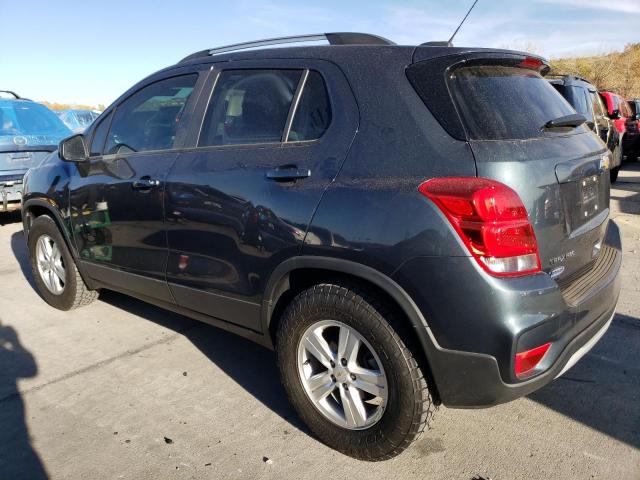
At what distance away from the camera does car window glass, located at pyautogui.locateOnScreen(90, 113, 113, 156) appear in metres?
3.89

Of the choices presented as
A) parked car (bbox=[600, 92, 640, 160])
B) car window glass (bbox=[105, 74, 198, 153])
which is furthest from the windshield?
parked car (bbox=[600, 92, 640, 160])

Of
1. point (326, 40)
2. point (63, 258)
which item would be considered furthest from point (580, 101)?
point (63, 258)

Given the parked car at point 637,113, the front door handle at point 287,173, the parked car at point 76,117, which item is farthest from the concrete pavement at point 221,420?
the parked car at point 76,117

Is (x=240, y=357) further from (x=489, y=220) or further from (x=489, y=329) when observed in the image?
(x=489, y=220)

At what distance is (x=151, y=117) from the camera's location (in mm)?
3562

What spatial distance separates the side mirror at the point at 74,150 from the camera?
395cm

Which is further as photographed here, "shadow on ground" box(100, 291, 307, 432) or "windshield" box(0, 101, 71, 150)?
"windshield" box(0, 101, 71, 150)

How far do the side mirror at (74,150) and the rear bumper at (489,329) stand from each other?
2.83 m

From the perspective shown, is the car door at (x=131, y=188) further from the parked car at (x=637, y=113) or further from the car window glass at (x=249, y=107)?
the parked car at (x=637, y=113)

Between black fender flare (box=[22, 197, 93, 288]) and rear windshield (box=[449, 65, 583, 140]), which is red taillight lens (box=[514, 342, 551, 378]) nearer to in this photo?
rear windshield (box=[449, 65, 583, 140])

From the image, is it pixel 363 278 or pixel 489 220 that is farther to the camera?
pixel 363 278

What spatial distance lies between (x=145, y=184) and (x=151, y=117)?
1.79 ft

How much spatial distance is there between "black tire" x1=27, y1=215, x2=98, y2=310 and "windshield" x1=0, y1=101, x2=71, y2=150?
355 centimetres

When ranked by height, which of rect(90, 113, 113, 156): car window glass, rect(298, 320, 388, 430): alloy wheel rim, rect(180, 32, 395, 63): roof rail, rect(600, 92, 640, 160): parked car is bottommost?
rect(600, 92, 640, 160): parked car
